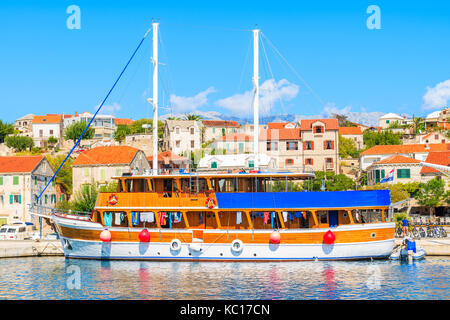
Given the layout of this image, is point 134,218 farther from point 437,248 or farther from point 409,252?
point 437,248

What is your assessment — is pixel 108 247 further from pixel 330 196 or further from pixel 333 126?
pixel 333 126

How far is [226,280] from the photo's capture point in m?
22.1

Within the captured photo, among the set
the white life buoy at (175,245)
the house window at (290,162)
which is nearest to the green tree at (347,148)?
the house window at (290,162)

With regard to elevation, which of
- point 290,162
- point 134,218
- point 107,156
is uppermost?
point 107,156

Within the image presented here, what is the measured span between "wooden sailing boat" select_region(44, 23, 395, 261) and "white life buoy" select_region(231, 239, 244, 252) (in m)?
0.05

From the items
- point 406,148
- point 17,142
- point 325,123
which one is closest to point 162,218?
point 325,123

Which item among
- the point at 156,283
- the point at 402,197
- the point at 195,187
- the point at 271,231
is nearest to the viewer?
the point at 156,283

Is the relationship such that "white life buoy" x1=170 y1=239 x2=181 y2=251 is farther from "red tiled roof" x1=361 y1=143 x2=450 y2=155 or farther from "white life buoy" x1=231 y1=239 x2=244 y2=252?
"red tiled roof" x1=361 y1=143 x2=450 y2=155

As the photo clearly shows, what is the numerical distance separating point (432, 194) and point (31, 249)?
106 feet

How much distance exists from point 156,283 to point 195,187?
8031mm

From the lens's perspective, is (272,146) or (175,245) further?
(272,146)

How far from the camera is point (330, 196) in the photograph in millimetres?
26703

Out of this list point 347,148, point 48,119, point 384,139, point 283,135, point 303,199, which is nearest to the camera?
point 303,199
